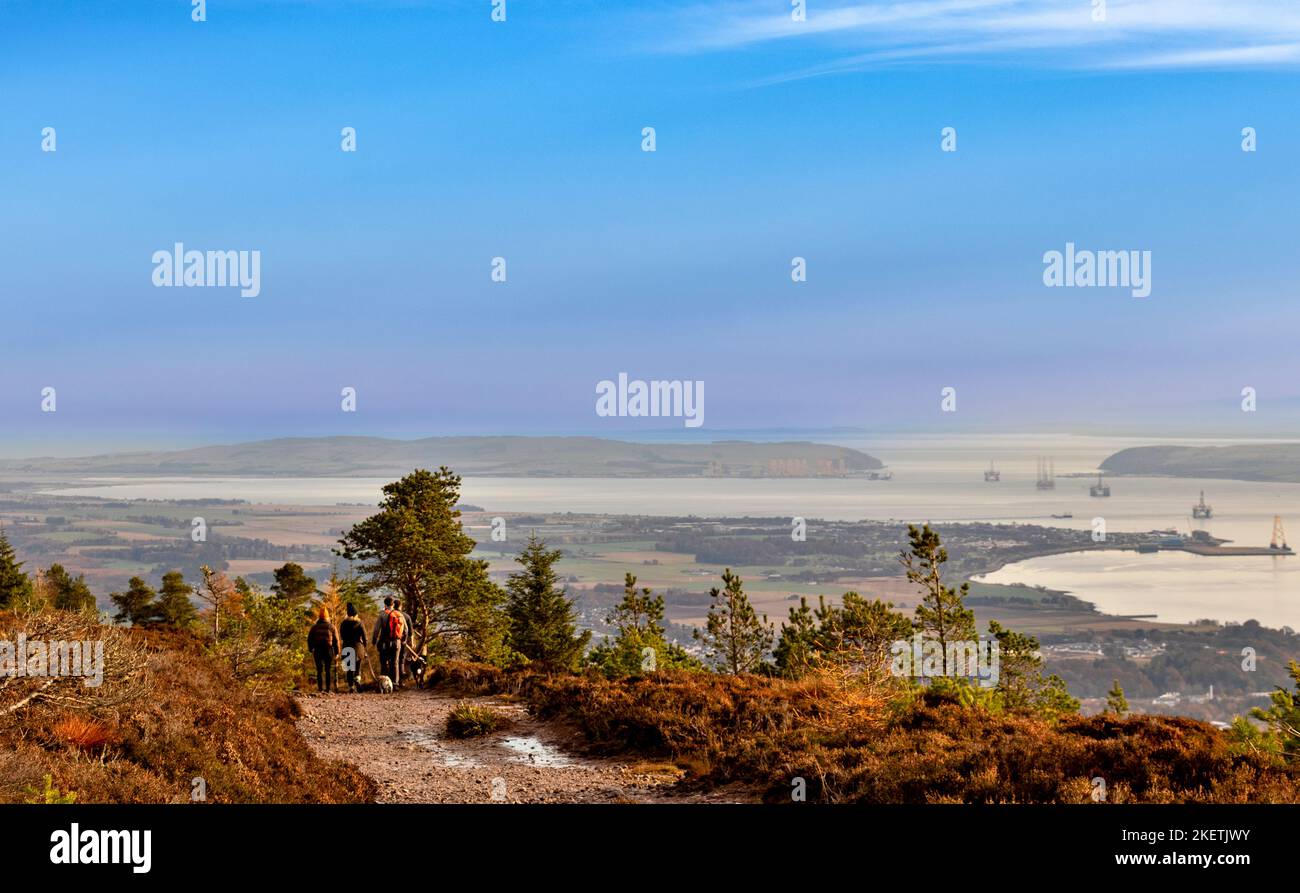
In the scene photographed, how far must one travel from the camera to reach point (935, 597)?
4031 cm

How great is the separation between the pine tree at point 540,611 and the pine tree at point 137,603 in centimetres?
2951

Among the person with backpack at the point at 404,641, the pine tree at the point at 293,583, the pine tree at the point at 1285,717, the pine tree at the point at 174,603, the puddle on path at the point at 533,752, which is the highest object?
the pine tree at the point at 1285,717

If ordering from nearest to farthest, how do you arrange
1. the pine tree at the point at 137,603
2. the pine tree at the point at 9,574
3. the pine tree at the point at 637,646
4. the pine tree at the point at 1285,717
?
the pine tree at the point at 1285,717 < the pine tree at the point at 637,646 < the pine tree at the point at 9,574 < the pine tree at the point at 137,603

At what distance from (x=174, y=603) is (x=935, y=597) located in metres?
62.2

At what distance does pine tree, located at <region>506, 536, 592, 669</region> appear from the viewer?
6328cm

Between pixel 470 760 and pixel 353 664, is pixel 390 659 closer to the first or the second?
pixel 353 664

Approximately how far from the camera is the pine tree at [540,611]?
63281 mm

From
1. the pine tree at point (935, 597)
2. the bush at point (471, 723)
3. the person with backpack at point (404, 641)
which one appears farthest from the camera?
the pine tree at point (935, 597)

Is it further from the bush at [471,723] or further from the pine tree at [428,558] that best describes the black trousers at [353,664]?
the pine tree at [428,558]

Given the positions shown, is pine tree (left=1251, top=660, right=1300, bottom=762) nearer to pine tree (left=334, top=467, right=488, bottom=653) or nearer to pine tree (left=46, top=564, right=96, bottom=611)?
pine tree (left=334, top=467, right=488, bottom=653)

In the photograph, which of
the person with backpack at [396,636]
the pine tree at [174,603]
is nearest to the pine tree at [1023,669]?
the person with backpack at [396,636]
